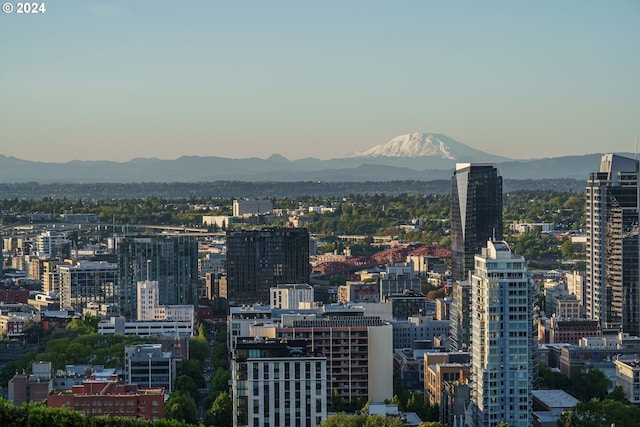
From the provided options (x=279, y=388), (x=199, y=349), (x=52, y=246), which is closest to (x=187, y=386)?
(x=199, y=349)

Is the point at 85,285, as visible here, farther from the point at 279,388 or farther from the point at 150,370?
the point at 279,388

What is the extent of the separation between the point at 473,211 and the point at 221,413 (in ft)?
83.3

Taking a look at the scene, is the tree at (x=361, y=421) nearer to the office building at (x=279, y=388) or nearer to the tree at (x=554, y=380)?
→ the office building at (x=279, y=388)

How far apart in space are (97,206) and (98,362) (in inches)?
2968

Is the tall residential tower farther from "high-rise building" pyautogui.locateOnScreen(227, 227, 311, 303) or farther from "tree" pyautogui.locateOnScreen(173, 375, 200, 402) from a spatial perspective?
"tree" pyautogui.locateOnScreen(173, 375, 200, 402)

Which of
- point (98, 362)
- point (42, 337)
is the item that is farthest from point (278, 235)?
point (98, 362)

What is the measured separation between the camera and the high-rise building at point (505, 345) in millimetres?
25953

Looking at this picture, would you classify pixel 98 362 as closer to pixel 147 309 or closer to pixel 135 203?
pixel 147 309

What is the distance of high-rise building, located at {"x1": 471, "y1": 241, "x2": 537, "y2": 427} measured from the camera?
85.1ft

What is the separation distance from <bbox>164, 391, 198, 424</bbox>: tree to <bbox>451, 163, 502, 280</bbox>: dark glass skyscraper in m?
21.4

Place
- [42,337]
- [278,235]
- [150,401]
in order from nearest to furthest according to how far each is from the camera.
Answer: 1. [150,401]
2. [42,337]
3. [278,235]

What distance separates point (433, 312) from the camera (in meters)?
45.0

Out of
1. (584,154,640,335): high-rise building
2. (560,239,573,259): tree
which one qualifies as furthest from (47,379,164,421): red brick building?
(560,239,573,259): tree

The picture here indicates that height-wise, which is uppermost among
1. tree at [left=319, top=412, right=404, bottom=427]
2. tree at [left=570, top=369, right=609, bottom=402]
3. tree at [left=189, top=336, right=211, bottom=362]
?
tree at [left=319, top=412, right=404, bottom=427]
